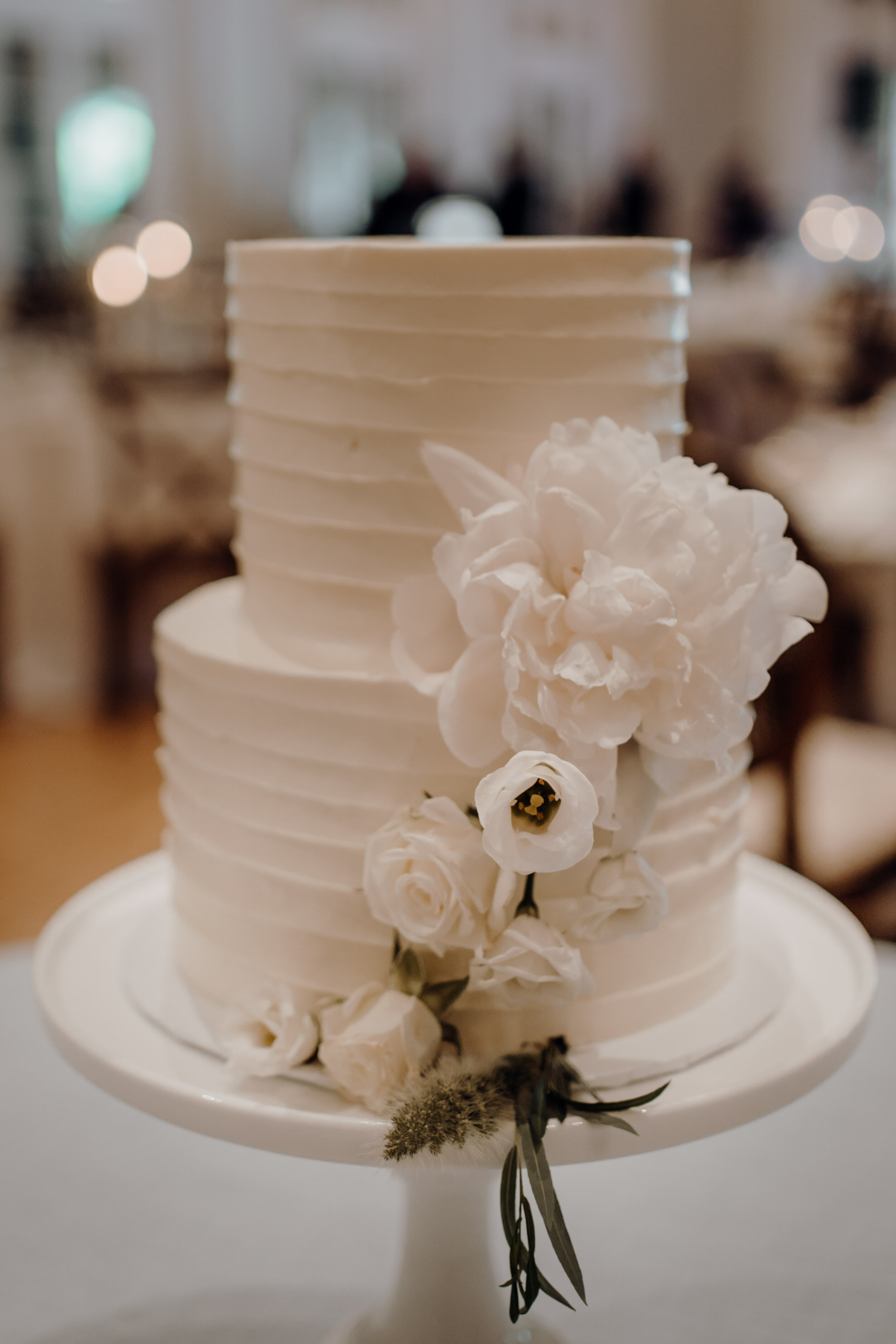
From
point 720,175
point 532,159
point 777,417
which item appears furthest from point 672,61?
point 777,417

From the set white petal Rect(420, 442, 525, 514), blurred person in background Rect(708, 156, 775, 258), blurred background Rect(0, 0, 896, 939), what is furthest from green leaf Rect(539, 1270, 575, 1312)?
blurred person in background Rect(708, 156, 775, 258)

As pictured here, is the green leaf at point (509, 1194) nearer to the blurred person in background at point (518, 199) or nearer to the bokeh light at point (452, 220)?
the bokeh light at point (452, 220)

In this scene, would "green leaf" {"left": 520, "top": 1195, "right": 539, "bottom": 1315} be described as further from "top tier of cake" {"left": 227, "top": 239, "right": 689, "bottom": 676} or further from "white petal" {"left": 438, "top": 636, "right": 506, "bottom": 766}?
"top tier of cake" {"left": 227, "top": 239, "right": 689, "bottom": 676}

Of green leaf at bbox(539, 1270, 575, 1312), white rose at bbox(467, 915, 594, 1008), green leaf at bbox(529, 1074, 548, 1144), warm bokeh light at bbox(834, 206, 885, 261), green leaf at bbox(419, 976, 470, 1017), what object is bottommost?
green leaf at bbox(539, 1270, 575, 1312)

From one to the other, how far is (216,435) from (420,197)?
4963mm

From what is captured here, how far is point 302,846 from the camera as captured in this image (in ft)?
3.29

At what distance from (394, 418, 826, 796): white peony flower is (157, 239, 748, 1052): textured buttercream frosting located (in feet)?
0.36

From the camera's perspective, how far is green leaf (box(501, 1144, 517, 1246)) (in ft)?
2.65

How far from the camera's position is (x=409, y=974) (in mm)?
915

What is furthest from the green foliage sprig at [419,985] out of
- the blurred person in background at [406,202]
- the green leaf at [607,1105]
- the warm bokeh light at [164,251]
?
the blurred person in background at [406,202]

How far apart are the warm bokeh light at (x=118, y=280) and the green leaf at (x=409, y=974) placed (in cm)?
605

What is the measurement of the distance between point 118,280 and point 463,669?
6321 mm

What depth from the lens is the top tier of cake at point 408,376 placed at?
3.13 feet

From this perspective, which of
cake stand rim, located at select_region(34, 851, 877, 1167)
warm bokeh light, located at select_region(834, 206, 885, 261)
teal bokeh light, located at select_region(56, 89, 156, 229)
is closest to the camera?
cake stand rim, located at select_region(34, 851, 877, 1167)
